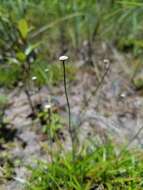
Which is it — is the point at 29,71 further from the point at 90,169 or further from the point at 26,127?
the point at 90,169

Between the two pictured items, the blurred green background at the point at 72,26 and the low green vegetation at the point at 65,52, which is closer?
the low green vegetation at the point at 65,52

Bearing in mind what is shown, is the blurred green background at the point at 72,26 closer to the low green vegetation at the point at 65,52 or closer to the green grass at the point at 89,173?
the low green vegetation at the point at 65,52

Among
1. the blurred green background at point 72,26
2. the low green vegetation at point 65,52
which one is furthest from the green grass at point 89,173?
the blurred green background at point 72,26

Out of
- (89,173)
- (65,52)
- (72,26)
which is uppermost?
(72,26)

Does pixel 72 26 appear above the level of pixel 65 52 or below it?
above

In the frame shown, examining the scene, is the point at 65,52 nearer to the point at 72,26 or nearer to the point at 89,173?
the point at 72,26

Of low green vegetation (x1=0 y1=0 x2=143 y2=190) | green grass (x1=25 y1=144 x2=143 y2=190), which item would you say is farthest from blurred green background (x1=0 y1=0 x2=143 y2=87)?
green grass (x1=25 y1=144 x2=143 y2=190)

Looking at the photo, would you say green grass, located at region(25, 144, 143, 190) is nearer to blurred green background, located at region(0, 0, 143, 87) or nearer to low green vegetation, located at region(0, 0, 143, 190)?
low green vegetation, located at region(0, 0, 143, 190)

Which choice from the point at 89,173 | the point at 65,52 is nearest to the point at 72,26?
the point at 65,52

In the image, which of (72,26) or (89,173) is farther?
(72,26)
